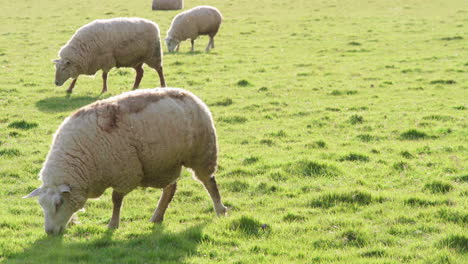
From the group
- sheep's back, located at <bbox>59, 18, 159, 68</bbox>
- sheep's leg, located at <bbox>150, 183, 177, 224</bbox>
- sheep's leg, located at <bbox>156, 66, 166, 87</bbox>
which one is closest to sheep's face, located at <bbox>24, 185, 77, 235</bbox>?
sheep's leg, located at <bbox>150, 183, 177, 224</bbox>

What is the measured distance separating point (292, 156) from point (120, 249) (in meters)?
4.56

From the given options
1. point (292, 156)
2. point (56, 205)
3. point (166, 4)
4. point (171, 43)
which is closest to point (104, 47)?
point (292, 156)

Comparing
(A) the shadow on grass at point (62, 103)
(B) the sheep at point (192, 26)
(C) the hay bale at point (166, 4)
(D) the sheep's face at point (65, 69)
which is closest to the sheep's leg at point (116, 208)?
(A) the shadow on grass at point (62, 103)

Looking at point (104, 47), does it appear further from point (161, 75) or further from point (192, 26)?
point (192, 26)

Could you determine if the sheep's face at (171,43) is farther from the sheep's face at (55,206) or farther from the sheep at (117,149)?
the sheep's face at (55,206)

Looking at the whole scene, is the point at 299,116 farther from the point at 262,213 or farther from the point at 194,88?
the point at 262,213

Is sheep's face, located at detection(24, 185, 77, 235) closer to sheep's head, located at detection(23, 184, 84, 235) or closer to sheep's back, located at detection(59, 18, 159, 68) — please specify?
sheep's head, located at detection(23, 184, 84, 235)

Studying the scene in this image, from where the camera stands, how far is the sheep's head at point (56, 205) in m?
6.36

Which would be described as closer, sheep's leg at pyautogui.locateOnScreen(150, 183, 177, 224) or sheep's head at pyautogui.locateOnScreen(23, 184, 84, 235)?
sheep's head at pyautogui.locateOnScreen(23, 184, 84, 235)

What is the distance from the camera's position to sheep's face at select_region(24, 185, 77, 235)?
6.36m

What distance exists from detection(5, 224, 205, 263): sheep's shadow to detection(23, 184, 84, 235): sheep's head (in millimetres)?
159

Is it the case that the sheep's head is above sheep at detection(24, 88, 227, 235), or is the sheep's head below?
below

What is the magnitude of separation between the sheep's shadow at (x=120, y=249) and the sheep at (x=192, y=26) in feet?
56.7

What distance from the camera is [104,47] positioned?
14500 millimetres
